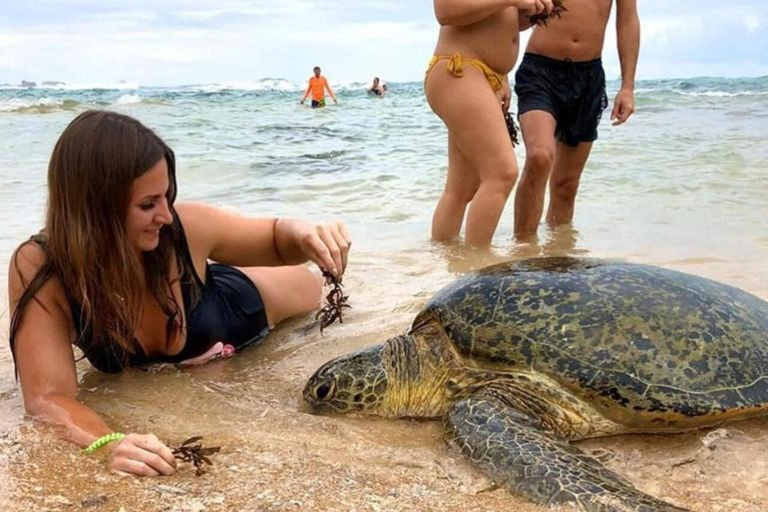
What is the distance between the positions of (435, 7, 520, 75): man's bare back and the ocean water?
1.10 metres

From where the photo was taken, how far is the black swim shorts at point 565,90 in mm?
4664

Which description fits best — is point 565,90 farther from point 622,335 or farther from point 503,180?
point 622,335

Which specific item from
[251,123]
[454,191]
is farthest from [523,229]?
[251,123]

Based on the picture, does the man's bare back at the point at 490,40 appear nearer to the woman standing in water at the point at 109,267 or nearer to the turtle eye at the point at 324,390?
the woman standing in water at the point at 109,267

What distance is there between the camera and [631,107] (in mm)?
4988

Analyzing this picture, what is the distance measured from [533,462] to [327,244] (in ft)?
3.18

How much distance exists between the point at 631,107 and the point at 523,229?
1060mm

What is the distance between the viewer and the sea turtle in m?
2.17

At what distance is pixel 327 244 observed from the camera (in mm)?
2480

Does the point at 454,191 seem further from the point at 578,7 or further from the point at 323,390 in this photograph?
the point at 323,390

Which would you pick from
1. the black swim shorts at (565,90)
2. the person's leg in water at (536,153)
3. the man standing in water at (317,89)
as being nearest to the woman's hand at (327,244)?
the person's leg in water at (536,153)

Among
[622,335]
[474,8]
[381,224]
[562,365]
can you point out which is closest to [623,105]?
[474,8]

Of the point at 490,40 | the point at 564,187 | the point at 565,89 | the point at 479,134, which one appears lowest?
the point at 564,187

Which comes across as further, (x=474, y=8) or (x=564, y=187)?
(x=564, y=187)
